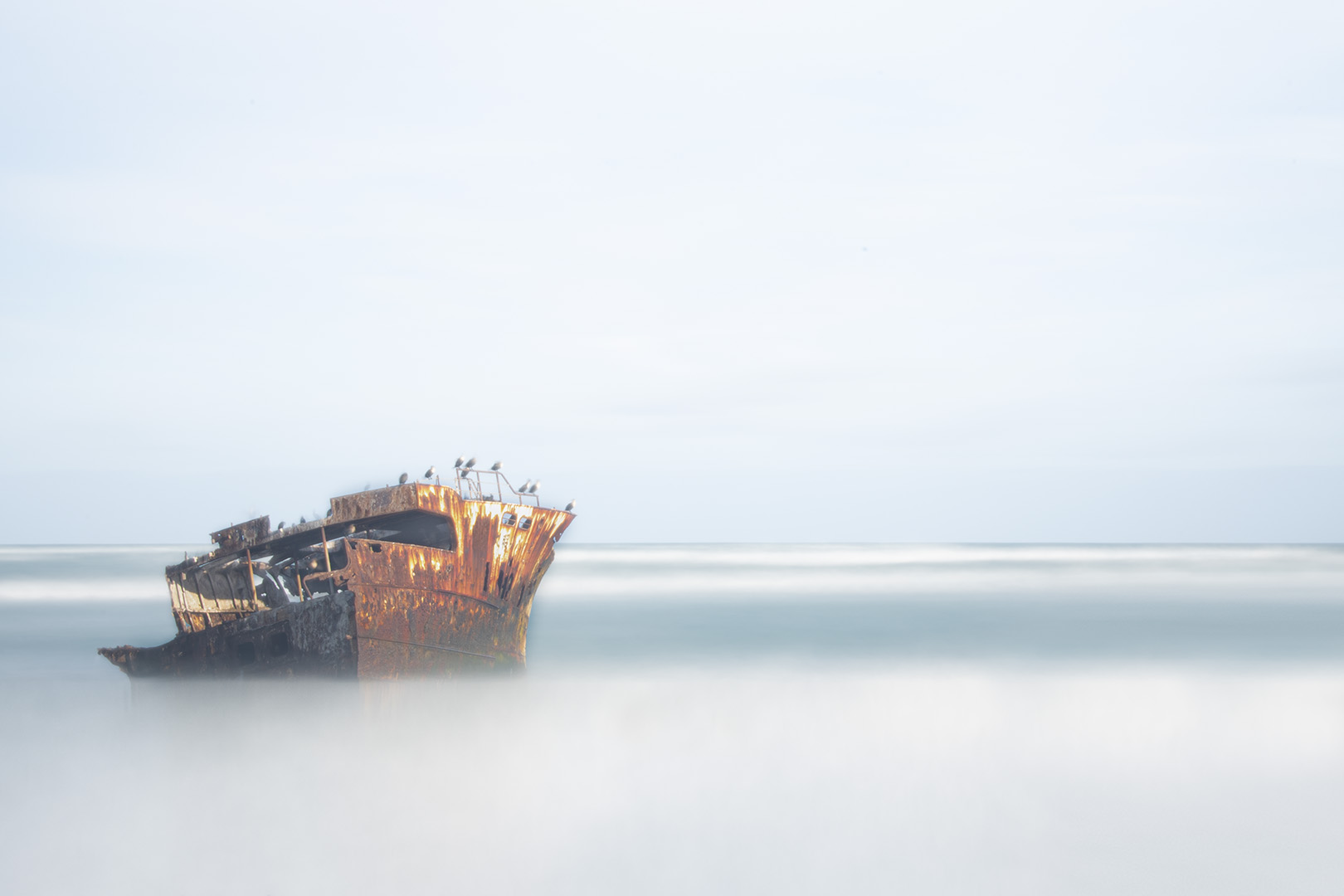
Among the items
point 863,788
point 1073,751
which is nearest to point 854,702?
point 1073,751

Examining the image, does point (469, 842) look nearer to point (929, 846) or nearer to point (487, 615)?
point (929, 846)

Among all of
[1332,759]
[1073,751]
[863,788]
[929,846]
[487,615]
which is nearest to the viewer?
[929,846]

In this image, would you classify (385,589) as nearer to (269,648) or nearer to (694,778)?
(269,648)

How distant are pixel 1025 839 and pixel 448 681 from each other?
28.2 feet

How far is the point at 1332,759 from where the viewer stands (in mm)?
11945

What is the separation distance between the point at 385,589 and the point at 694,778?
5333mm

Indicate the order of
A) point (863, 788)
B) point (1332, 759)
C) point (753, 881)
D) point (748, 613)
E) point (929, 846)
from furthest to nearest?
point (748, 613) → point (1332, 759) → point (863, 788) → point (929, 846) → point (753, 881)

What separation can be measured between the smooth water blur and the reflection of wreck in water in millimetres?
505

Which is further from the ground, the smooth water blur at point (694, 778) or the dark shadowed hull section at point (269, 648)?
the dark shadowed hull section at point (269, 648)

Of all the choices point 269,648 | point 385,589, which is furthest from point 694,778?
point 269,648

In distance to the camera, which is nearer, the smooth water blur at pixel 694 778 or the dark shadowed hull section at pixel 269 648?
the smooth water blur at pixel 694 778

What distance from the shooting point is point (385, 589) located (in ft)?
47.7

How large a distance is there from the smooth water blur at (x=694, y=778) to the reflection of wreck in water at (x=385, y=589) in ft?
1.66

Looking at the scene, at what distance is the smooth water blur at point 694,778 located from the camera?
873 centimetres
